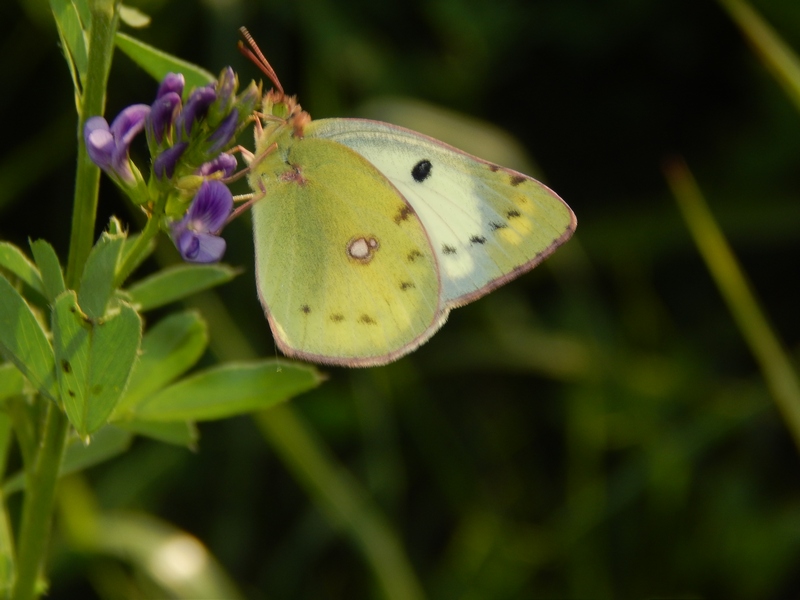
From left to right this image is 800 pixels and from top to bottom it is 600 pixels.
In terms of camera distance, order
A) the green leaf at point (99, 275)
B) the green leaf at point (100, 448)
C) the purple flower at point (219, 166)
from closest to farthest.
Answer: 1. the green leaf at point (99, 275)
2. the purple flower at point (219, 166)
3. the green leaf at point (100, 448)

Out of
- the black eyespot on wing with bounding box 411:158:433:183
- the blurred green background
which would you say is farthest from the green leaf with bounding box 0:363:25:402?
the blurred green background

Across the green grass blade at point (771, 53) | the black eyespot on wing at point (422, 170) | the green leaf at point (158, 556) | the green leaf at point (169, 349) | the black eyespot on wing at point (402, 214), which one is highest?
the green grass blade at point (771, 53)

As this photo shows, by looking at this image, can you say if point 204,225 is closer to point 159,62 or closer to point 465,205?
point 159,62

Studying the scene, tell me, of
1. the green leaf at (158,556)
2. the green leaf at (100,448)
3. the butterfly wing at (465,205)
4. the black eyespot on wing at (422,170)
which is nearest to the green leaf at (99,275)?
the green leaf at (100,448)

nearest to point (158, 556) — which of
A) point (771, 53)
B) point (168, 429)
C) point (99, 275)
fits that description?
point (168, 429)

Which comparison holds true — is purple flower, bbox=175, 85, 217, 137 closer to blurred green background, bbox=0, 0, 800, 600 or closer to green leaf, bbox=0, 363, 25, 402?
green leaf, bbox=0, 363, 25, 402

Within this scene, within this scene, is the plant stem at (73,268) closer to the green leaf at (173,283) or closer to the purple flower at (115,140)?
the purple flower at (115,140)
